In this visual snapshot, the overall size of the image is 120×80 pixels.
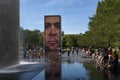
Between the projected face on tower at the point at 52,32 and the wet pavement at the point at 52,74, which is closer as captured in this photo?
the wet pavement at the point at 52,74

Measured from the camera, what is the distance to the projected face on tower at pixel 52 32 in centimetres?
8025

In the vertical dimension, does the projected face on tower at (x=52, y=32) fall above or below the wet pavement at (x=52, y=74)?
above

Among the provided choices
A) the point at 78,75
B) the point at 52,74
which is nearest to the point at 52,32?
the point at 52,74

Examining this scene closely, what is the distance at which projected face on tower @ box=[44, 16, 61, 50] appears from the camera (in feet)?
263

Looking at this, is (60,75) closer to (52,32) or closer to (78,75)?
(78,75)

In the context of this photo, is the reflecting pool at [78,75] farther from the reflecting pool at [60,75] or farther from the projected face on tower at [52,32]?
the projected face on tower at [52,32]

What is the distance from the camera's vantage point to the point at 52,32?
81312 millimetres

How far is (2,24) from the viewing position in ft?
66.1

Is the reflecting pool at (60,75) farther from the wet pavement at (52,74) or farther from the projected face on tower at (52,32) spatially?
the projected face on tower at (52,32)

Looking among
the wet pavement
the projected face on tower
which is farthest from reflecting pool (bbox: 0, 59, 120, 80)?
the projected face on tower

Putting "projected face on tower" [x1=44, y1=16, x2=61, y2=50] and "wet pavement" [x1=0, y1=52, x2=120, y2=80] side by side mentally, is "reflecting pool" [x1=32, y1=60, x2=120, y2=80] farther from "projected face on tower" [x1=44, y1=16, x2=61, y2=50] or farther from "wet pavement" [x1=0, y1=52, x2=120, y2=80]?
"projected face on tower" [x1=44, y1=16, x2=61, y2=50]

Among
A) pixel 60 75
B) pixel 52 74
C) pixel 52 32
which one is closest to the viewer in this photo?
pixel 60 75

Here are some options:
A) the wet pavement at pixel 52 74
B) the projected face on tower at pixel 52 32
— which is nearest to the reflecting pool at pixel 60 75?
the wet pavement at pixel 52 74

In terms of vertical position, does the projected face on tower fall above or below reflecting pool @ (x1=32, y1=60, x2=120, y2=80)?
above
